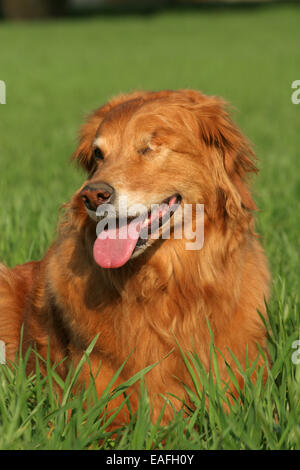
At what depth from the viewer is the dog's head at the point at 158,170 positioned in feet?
8.50

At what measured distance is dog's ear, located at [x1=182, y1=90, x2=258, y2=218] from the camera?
278 centimetres

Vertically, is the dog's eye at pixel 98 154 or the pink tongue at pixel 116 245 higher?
the dog's eye at pixel 98 154

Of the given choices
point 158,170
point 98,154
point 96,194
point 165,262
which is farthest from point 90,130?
point 165,262

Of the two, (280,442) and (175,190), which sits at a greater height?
(175,190)

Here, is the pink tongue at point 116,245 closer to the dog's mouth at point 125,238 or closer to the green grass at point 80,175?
the dog's mouth at point 125,238

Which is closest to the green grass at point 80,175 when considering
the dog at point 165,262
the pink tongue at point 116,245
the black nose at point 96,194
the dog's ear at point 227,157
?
the dog at point 165,262

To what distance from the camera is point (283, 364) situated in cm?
275

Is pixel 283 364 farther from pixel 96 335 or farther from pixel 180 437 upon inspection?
pixel 96 335

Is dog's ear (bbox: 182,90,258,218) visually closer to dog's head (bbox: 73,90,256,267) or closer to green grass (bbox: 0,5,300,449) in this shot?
dog's head (bbox: 73,90,256,267)

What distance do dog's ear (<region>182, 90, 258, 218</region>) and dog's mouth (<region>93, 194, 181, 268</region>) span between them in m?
0.33

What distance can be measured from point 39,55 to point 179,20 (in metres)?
15.8

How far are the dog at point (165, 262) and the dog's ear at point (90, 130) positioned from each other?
0.65 ft

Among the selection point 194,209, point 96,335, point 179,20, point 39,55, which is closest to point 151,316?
point 96,335

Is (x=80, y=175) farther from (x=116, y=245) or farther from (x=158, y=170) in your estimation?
(x=116, y=245)
